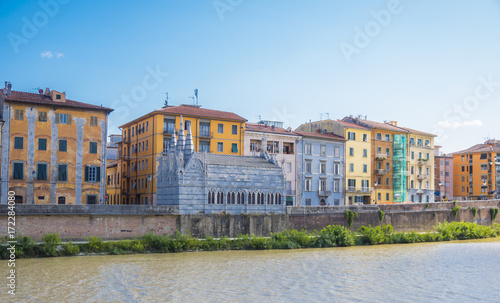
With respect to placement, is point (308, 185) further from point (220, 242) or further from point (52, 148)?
point (52, 148)

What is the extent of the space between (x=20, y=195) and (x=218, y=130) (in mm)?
23466

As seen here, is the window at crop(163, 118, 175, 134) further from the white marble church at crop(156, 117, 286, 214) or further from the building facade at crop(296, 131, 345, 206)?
the building facade at crop(296, 131, 345, 206)

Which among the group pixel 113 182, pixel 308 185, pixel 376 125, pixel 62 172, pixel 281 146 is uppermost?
pixel 376 125

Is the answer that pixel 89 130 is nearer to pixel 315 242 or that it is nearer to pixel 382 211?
pixel 315 242

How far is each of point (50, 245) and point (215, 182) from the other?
16.4 m

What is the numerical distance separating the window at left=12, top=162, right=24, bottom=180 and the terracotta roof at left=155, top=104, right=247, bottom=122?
16305 mm

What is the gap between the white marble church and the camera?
162 ft

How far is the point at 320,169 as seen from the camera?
73750 millimetres

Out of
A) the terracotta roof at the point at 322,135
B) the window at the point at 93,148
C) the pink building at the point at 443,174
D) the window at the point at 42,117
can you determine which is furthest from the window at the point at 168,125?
the pink building at the point at 443,174

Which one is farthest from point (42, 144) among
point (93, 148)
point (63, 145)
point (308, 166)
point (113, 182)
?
point (308, 166)

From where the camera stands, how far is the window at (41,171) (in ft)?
177

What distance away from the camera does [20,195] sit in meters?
52.9

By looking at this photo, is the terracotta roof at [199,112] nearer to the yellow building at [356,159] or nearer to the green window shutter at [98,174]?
the green window shutter at [98,174]

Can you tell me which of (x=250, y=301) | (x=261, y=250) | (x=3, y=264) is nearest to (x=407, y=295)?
(x=250, y=301)
